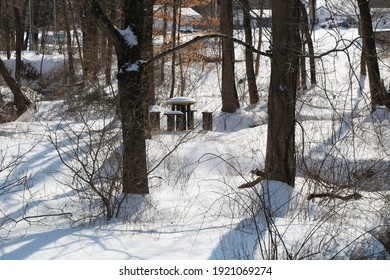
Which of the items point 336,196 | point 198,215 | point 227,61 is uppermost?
point 227,61

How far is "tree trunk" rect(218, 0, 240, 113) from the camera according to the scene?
1895 cm

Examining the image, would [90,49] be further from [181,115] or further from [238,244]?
[238,244]

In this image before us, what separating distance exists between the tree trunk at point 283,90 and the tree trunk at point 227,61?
1001cm

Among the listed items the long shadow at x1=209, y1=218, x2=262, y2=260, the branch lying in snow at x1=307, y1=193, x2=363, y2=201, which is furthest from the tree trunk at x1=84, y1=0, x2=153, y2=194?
the branch lying in snow at x1=307, y1=193, x2=363, y2=201

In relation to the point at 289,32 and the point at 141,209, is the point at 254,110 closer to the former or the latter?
the point at 289,32

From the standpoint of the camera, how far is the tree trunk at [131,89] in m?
8.02

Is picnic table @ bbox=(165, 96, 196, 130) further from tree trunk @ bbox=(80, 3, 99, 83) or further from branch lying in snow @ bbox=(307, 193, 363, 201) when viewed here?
branch lying in snow @ bbox=(307, 193, 363, 201)

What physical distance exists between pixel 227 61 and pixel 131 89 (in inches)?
468

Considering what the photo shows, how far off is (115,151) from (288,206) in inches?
102

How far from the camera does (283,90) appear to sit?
8812 mm

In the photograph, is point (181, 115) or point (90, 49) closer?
point (181, 115)

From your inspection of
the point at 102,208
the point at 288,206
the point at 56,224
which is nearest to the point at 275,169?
the point at 288,206

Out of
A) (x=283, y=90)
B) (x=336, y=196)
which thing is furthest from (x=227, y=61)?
(x=336, y=196)

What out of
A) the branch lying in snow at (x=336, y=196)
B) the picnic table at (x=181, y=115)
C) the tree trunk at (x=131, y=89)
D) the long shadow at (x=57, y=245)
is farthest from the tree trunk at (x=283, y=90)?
the picnic table at (x=181, y=115)
